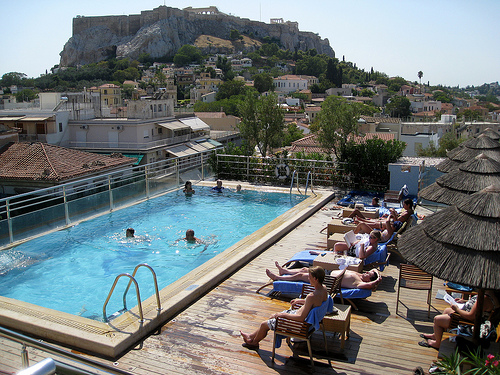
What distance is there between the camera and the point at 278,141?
2619 cm

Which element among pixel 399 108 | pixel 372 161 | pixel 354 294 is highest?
A: pixel 399 108

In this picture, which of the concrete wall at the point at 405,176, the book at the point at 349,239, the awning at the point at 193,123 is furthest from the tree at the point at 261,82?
the book at the point at 349,239

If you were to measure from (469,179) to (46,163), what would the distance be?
25583 mm

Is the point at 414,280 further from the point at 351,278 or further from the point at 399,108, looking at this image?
the point at 399,108

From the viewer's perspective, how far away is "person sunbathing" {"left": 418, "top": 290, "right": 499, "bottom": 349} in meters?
4.71

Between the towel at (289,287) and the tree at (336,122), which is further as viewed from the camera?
the tree at (336,122)

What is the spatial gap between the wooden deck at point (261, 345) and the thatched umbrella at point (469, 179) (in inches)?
60.5

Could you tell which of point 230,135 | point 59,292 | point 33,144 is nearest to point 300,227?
point 59,292

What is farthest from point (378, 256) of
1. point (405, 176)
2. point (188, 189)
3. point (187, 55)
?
point (187, 55)

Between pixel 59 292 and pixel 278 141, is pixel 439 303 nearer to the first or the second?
pixel 59 292

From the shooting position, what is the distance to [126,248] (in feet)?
33.3

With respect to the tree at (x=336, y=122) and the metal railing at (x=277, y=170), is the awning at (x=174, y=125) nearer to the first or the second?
the tree at (x=336, y=122)

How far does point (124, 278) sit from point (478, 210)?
6.18 meters

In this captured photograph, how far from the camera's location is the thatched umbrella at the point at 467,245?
4.02 m
